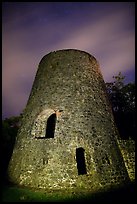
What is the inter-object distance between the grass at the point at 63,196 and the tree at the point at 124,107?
9198mm

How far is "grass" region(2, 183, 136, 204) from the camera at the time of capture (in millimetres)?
9898

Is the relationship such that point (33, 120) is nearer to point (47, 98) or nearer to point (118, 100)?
point (47, 98)

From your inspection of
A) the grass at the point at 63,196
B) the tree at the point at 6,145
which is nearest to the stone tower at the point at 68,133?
the grass at the point at 63,196

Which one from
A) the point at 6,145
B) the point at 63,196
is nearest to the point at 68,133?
the point at 63,196

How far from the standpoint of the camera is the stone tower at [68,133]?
11502mm

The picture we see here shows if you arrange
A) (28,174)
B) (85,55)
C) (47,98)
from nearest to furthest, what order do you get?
(28,174) < (47,98) < (85,55)

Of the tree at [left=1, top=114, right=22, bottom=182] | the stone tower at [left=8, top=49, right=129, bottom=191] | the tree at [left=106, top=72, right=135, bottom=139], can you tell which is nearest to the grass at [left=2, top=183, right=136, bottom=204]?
the stone tower at [left=8, top=49, right=129, bottom=191]

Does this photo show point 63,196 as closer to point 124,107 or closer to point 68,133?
point 68,133

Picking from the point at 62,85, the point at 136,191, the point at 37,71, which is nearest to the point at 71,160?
the point at 136,191

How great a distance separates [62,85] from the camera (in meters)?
14.5

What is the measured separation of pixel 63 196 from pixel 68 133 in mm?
3676

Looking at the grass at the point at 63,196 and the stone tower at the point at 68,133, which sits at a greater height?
the stone tower at the point at 68,133

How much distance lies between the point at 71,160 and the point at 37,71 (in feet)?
28.2

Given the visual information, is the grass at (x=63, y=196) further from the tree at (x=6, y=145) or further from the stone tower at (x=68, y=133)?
the tree at (x=6, y=145)
